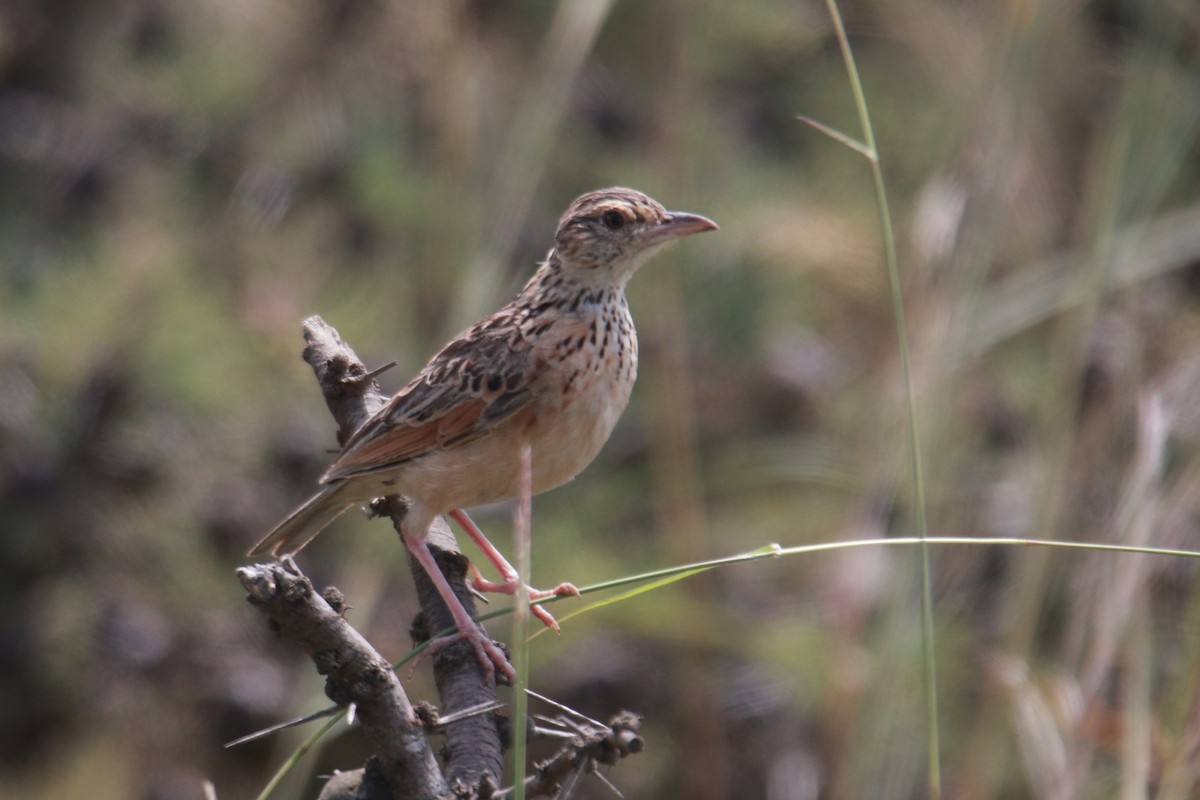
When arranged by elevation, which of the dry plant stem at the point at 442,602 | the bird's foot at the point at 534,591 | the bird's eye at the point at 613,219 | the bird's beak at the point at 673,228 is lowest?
the bird's foot at the point at 534,591

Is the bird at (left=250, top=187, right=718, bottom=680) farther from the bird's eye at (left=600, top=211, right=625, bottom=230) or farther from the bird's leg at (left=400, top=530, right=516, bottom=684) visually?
the bird's leg at (left=400, top=530, right=516, bottom=684)

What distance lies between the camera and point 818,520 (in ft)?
25.1

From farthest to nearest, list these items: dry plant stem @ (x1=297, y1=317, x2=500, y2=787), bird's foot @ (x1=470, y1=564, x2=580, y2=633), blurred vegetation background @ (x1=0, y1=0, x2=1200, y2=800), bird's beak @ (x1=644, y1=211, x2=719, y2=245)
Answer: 1. blurred vegetation background @ (x1=0, y1=0, x2=1200, y2=800)
2. bird's beak @ (x1=644, y1=211, x2=719, y2=245)
3. bird's foot @ (x1=470, y1=564, x2=580, y2=633)
4. dry plant stem @ (x1=297, y1=317, x2=500, y2=787)

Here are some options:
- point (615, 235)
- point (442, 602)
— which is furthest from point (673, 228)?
point (442, 602)

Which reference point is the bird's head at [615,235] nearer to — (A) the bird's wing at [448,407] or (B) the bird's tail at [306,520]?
(A) the bird's wing at [448,407]

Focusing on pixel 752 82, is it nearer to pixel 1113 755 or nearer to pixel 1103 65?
pixel 1103 65

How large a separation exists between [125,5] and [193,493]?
335 cm

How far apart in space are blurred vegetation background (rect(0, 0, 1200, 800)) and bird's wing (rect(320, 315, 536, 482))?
173cm

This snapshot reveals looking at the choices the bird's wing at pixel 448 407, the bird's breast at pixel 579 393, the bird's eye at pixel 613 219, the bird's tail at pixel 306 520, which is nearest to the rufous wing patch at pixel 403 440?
the bird's wing at pixel 448 407

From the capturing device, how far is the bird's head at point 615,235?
14.5 feet

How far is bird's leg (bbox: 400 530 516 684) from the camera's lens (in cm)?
314

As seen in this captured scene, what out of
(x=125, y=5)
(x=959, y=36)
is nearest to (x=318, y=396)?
(x=125, y=5)

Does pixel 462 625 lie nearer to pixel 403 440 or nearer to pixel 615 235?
pixel 403 440

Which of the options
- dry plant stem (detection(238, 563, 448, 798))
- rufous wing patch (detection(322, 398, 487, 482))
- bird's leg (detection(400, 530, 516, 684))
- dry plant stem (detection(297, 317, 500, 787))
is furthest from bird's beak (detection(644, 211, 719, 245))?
dry plant stem (detection(238, 563, 448, 798))
